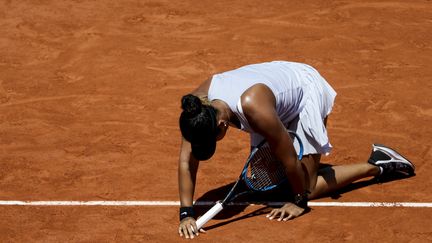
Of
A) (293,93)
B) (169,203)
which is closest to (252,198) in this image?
(169,203)

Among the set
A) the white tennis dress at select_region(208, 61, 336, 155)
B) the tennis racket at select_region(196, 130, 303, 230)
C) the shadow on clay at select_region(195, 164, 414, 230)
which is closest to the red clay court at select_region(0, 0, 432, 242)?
the shadow on clay at select_region(195, 164, 414, 230)

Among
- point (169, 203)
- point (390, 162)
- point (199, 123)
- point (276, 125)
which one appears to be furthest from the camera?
point (390, 162)

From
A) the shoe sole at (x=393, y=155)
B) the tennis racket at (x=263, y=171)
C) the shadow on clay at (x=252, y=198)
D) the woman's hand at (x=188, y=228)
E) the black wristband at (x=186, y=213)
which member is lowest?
the shadow on clay at (x=252, y=198)

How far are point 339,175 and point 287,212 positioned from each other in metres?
0.67

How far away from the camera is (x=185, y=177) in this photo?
7.02 meters

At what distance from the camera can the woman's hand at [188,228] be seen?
6.96 m

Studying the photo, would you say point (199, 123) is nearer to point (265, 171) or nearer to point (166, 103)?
point (265, 171)

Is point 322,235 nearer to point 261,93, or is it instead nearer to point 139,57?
point 261,93

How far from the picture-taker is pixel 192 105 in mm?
6344

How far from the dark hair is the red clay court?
0.92 metres

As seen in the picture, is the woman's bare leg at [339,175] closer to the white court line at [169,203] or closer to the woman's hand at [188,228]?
the white court line at [169,203]

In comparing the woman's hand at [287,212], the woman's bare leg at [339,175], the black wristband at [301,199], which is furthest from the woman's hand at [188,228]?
the woman's bare leg at [339,175]

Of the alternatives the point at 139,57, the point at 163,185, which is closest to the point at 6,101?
the point at 139,57

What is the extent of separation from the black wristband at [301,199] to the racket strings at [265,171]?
188 millimetres
